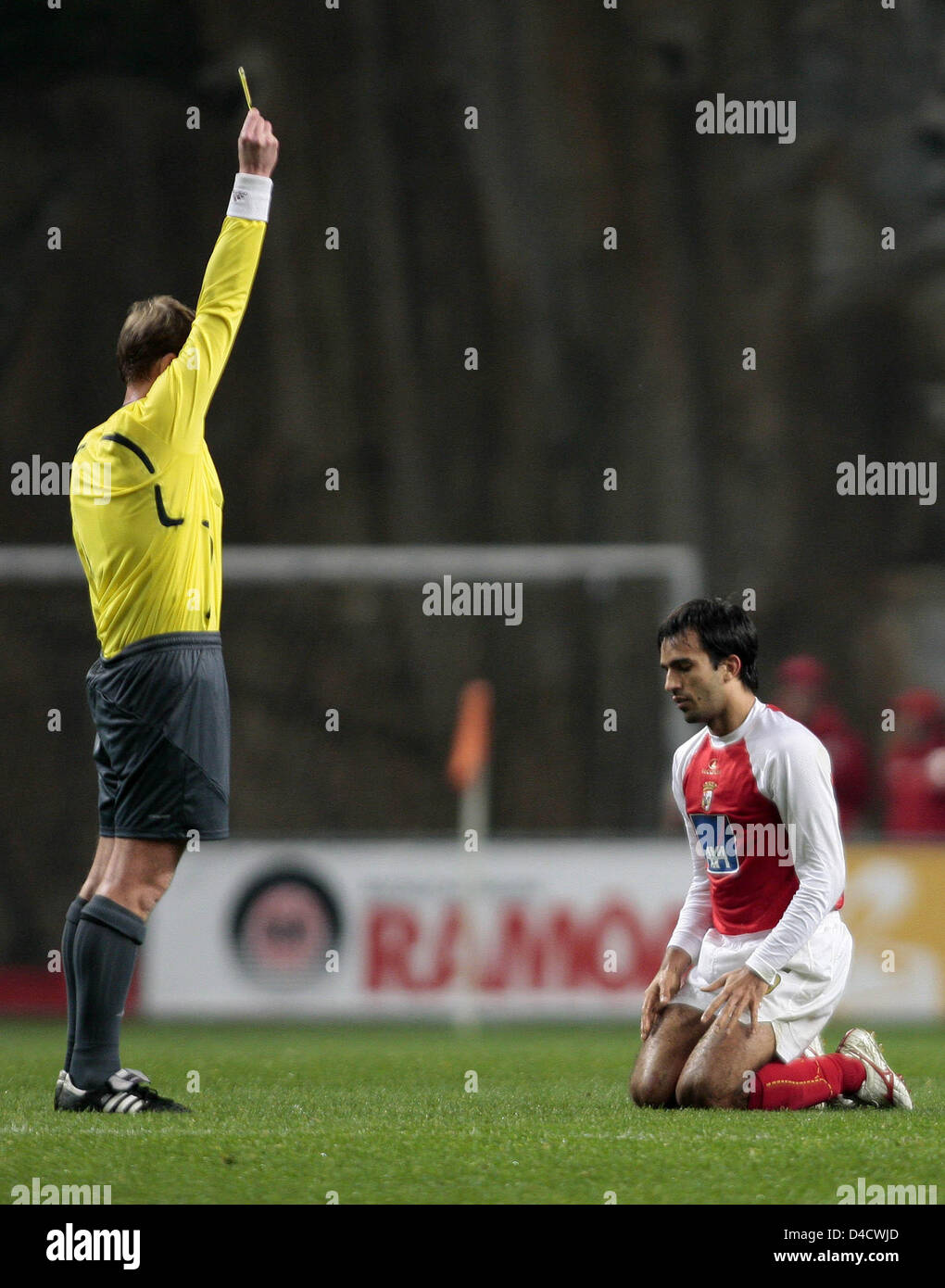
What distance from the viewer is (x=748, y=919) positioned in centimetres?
537

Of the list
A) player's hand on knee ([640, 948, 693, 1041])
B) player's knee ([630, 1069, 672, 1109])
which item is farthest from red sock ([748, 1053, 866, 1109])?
player's hand on knee ([640, 948, 693, 1041])

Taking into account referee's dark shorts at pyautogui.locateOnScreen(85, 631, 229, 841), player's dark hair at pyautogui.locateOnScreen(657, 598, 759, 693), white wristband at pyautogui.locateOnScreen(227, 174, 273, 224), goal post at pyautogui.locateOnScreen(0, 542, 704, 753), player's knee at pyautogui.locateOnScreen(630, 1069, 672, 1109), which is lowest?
player's knee at pyautogui.locateOnScreen(630, 1069, 672, 1109)

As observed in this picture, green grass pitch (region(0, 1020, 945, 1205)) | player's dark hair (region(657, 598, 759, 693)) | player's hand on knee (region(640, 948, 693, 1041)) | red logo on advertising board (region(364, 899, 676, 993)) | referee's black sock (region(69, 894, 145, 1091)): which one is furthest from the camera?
red logo on advertising board (region(364, 899, 676, 993))

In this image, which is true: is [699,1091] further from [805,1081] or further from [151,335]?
[151,335]

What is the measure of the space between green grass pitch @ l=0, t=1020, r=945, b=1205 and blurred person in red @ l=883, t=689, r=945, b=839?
4528 millimetres

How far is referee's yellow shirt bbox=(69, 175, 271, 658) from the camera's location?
15.8ft

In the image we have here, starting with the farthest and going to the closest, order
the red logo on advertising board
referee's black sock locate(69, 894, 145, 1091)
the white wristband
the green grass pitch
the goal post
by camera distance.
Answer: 1. the goal post
2. the red logo on advertising board
3. the white wristband
4. referee's black sock locate(69, 894, 145, 1091)
5. the green grass pitch

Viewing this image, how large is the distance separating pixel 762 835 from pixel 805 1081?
67cm

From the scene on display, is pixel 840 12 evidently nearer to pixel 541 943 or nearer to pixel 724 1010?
pixel 541 943

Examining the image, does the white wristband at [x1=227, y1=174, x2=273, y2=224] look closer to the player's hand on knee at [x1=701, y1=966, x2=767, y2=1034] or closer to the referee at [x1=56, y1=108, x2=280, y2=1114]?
the referee at [x1=56, y1=108, x2=280, y2=1114]

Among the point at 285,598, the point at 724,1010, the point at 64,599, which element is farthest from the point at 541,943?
the point at 285,598

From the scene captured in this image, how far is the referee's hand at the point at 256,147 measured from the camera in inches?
191

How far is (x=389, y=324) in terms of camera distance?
Answer: 63.7ft

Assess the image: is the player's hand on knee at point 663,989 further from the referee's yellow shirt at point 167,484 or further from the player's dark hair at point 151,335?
the player's dark hair at point 151,335
